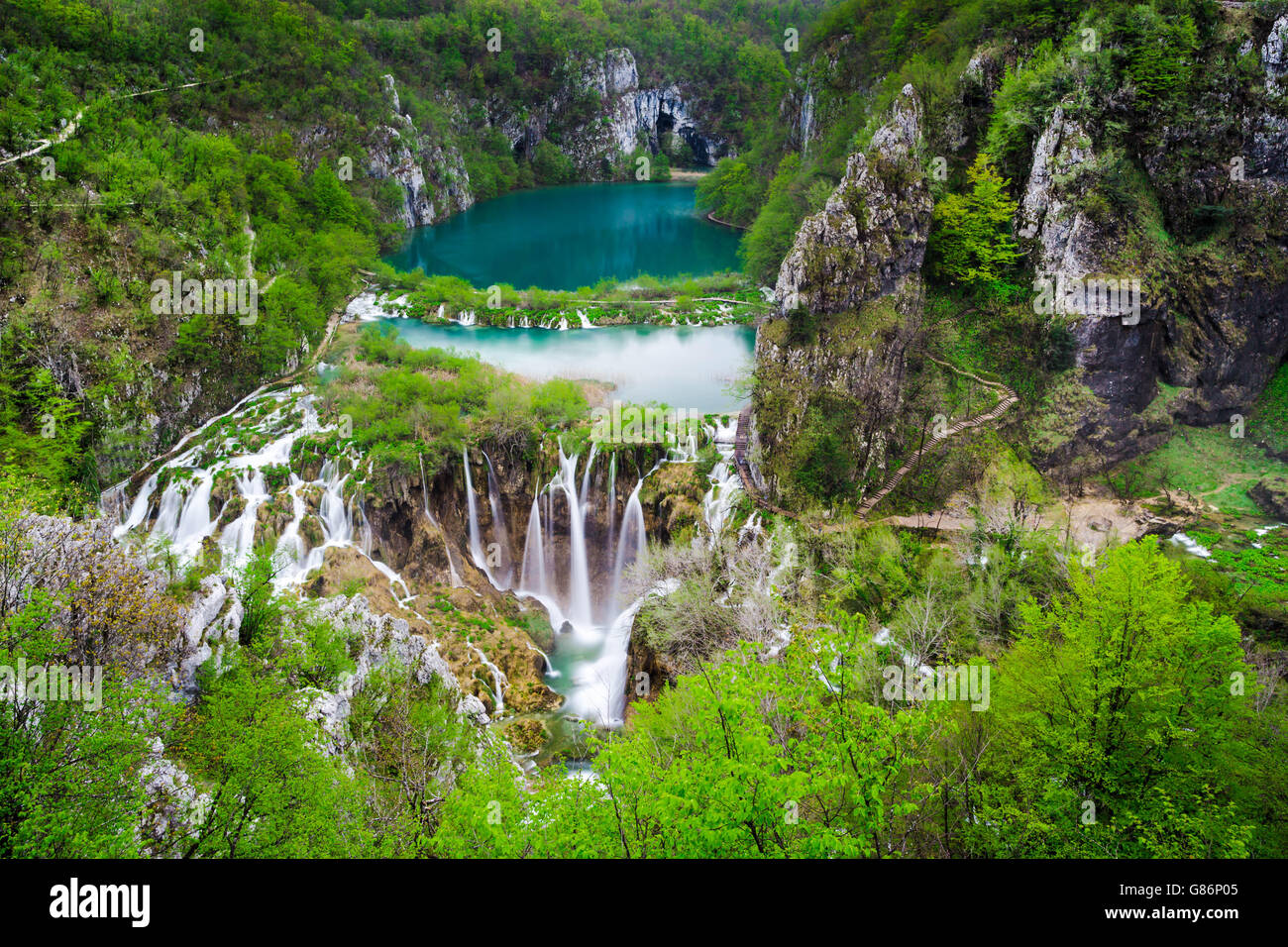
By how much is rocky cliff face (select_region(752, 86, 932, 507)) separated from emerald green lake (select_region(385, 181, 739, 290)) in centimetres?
3206

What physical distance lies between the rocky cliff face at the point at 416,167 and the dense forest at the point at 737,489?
17.9m

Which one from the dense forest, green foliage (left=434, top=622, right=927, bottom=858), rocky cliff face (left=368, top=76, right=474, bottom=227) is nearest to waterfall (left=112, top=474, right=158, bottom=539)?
the dense forest

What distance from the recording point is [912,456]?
90.9ft

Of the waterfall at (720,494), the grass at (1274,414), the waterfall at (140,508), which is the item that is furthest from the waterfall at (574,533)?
the grass at (1274,414)

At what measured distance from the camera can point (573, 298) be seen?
5344 cm

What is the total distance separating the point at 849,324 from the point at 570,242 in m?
50.9

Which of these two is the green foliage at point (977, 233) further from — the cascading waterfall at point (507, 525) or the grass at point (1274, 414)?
the cascading waterfall at point (507, 525)

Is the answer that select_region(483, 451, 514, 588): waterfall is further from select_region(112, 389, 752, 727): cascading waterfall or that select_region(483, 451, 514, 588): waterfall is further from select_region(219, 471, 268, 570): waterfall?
select_region(219, 471, 268, 570): waterfall

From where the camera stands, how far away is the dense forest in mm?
10773

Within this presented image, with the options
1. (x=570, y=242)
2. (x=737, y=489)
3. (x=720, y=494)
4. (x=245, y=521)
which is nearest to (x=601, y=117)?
(x=570, y=242)

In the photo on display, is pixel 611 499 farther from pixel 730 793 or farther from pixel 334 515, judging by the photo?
pixel 730 793

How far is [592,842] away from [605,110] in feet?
384

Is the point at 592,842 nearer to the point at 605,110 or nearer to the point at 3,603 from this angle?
the point at 3,603
